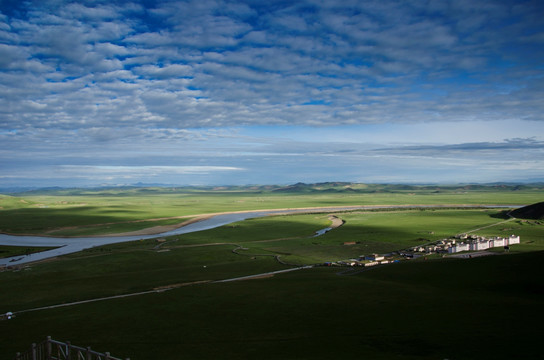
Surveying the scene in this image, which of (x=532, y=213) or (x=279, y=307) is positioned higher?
(x=532, y=213)

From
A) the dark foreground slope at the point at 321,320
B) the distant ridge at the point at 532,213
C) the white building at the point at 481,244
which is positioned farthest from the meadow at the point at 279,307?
the distant ridge at the point at 532,213

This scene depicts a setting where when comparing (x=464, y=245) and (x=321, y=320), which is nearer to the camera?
(x=321, y=320)

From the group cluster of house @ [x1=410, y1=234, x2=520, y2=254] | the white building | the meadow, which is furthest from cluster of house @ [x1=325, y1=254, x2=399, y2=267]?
the white building

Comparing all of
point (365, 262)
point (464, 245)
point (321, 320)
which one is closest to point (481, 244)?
point (464, 245)

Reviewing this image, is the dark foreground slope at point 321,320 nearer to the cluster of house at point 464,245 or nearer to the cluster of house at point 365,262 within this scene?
the cluster of house at point 365,262

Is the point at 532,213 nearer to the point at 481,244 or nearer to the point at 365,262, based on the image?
the point at 481,244

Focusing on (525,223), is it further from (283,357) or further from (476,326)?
(283,357)

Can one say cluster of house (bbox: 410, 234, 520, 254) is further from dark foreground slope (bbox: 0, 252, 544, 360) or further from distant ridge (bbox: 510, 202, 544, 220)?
distant ridge (bbox: 510, 202, 544, 220)
